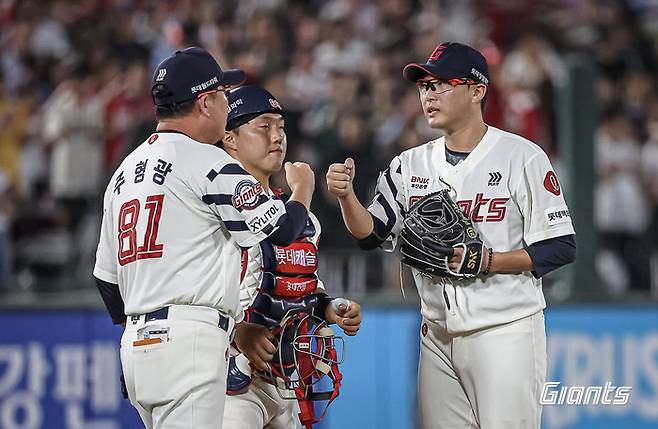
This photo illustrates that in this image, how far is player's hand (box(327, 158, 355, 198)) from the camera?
16.8 ft

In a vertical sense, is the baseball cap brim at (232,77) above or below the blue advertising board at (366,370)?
above

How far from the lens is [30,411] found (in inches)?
335

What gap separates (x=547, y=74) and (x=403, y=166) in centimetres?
594

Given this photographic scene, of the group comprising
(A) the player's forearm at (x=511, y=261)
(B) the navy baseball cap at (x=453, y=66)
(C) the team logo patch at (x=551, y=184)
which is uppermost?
(B) the navy baseball cap at (x=453, y=66)

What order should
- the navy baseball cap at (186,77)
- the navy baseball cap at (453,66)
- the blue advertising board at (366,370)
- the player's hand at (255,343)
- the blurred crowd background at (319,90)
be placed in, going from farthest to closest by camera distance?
1. the blurred crowd background at (319,90)
2. the blue advertising board at (366,370)
3. the navy baseball cap at (453,66)
4. the player's hand at (255,343)
5. the navy baseball cap at (186,77)

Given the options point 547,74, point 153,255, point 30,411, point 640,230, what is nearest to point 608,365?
point 640,230

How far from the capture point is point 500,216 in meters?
5.24

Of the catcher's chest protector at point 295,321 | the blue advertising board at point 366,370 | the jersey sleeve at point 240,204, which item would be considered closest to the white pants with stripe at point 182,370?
the jersey sleeve at point 240,204

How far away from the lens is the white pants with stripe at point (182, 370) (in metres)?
4.61

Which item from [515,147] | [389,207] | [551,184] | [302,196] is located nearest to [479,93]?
[515,147]

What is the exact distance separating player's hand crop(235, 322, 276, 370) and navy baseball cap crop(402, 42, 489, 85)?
1.38 metres

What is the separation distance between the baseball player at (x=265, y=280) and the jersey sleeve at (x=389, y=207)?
1.10ft

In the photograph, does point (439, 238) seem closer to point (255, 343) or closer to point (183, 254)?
point (255, 343)

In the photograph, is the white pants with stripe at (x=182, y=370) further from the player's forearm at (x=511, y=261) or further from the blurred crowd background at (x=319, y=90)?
the blurred crowd background at (x=319, y=90)
